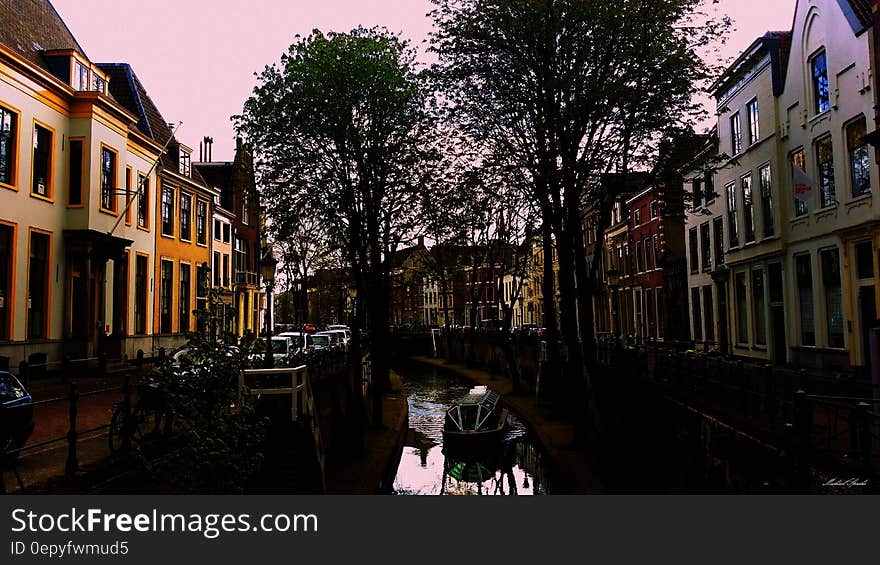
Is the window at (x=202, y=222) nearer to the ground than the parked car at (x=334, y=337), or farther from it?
farther from it

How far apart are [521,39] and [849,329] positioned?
15.4 meters

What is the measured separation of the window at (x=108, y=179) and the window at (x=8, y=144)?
200 inches

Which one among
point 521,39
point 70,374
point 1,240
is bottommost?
point 70,374

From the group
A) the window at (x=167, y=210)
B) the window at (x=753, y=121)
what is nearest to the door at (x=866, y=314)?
the window at (x=753, y=121)

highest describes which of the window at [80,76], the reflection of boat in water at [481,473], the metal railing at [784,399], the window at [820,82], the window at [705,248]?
the window at [80,76]

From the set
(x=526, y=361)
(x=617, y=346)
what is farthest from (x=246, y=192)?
(x=526, y=361)

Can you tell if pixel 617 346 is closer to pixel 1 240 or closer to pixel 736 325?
pixel 736 325

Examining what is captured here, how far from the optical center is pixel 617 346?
25.4m

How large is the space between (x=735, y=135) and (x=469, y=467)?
2295cm

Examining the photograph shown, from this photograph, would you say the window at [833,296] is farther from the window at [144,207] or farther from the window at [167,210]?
the window at [167,210]

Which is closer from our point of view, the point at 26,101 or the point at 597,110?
the point at 597,110

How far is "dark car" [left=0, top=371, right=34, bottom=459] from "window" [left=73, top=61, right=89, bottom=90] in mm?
21167

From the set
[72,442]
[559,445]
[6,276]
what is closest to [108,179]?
[6,276]

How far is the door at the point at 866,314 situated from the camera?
2138cm
